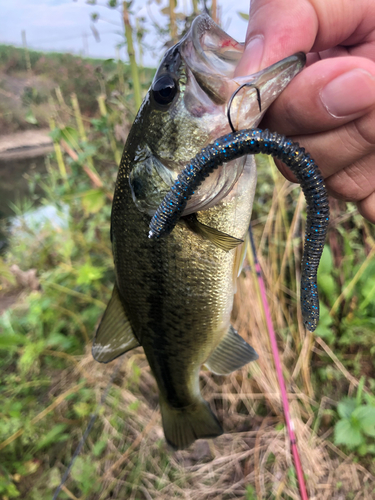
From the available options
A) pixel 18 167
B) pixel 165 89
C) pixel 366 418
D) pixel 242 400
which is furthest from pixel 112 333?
pixel 18 167

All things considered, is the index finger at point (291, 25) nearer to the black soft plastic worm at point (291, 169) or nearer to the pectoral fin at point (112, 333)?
the black soft plastic worm at point (291, 169)

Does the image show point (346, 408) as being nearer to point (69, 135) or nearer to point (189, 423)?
point (189, 423)

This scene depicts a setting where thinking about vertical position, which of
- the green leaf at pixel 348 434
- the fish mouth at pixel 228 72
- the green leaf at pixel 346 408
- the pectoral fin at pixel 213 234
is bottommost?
the green leaf at pixel 348 434

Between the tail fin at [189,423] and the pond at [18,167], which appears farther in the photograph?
the pond at [18,167]

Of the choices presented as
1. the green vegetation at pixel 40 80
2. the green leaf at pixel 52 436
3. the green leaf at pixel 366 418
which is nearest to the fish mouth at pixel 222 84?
the green leaf at pixel 366 418

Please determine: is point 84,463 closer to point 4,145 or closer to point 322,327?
point 322,327

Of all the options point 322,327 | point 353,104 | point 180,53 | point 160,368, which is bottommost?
point 322,327

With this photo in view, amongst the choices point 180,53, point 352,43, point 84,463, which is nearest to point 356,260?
point 352,43
